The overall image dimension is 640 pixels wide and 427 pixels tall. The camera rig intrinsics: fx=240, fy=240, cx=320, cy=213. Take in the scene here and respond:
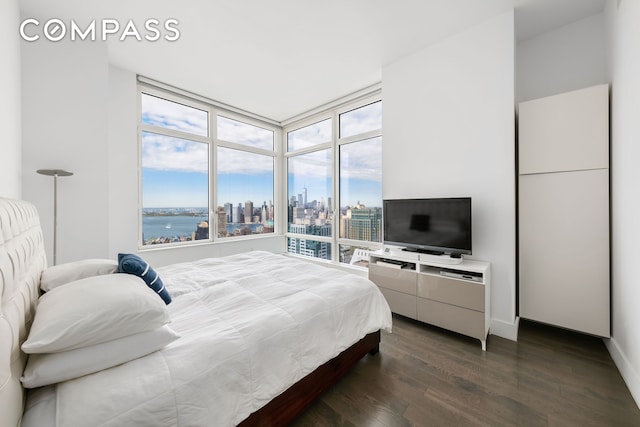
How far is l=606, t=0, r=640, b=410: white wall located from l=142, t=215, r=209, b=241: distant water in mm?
4736

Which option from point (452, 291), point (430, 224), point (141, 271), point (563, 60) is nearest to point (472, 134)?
point (430, 224)

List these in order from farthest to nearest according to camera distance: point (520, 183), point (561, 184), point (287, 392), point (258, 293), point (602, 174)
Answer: point (520, 183)
point (561, 184)
point (602, 174)
point (258, 293)
point (287, 392)

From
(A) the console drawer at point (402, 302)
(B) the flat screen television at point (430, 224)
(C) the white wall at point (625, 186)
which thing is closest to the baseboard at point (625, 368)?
(C) the white wall at point (625, 186)

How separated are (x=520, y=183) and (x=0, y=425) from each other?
134 inches

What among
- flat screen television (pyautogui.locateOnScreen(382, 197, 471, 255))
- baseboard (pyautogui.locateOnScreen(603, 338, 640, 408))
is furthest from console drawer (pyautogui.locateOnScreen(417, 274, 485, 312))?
baseboard (pyautogui.locateOnScreen(603, 338, 640, 408))

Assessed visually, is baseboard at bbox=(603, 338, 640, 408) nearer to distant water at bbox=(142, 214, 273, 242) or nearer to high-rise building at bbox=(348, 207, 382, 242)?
high-rise building at bbox=(348, 207, 382, 242)

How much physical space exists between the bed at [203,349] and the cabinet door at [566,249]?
1.64 m

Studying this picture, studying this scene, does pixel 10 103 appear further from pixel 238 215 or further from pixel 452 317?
pixel 452 317

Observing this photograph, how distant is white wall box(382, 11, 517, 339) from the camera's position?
7.55ft

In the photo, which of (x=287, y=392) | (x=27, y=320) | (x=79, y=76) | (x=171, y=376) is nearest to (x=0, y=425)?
(x=171, y=376)

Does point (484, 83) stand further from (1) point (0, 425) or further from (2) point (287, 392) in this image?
(1) point (0, 425)

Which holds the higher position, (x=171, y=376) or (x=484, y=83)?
(x=484, y=83)

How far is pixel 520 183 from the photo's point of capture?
7.85 ft

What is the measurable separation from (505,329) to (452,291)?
66 centimetres
